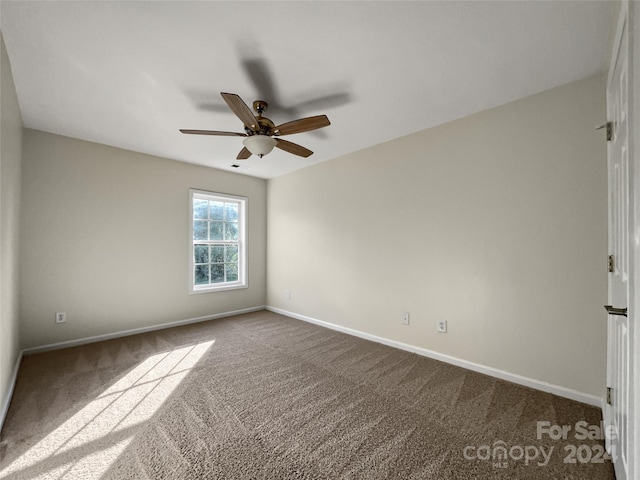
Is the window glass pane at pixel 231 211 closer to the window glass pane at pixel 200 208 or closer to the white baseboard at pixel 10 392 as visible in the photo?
the window glass pane at pixel 200 208

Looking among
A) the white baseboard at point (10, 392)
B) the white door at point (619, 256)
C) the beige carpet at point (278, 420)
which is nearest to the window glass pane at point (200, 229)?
the beige carpet at point (278, 420)

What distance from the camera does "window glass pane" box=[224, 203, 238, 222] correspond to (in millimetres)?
4793

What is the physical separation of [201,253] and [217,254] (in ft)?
0.88

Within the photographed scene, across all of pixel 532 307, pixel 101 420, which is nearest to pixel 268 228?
pixel 101 420

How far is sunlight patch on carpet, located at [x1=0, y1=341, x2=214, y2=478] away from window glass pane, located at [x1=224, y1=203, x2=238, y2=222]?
8.62ft

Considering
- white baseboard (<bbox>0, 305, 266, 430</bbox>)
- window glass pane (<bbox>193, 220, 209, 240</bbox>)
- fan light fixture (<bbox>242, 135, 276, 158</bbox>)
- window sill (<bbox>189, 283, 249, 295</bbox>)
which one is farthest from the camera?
window glass pane (<bbox>193, 220, 209, 240</bbox>)

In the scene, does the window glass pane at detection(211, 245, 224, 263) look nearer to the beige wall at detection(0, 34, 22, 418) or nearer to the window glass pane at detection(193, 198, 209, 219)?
the window glass pane at detection(193, 198, 209, 219)

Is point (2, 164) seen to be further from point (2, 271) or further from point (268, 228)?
point (268, 228)

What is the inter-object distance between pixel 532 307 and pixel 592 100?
1.64 metres

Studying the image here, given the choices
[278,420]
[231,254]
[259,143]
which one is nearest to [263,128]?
[259,143]

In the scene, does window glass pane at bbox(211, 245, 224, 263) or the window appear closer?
the window

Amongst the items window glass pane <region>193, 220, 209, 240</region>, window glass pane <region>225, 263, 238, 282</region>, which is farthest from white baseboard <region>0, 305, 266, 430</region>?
window glass pane <region>193, 220, 209, 240</region>

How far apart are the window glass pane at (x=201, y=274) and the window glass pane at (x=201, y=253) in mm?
98

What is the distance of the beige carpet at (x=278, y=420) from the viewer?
4.90 ft
